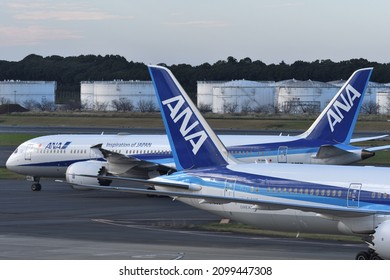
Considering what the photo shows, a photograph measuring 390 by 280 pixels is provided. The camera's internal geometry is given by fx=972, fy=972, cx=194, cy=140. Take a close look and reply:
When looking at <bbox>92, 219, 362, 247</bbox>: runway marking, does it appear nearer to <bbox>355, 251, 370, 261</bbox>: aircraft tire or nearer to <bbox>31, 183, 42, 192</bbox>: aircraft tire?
<bbox>355, 251, 370, 261</bbox>: aircraft tire

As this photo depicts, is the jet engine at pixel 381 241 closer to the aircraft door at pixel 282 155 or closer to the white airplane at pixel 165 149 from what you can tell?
the white airplane at pixel 165 149

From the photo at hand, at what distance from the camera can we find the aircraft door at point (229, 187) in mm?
38625

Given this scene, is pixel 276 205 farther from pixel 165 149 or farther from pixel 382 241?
pixel 165 149

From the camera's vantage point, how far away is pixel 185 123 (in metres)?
40.2

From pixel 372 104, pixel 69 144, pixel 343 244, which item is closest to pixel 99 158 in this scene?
pixel 69 144

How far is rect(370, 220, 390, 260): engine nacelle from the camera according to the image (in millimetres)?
32625

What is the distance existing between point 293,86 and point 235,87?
12.0m

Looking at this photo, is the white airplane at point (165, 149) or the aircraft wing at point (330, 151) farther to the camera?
the aircraft wing at point (330, 151)

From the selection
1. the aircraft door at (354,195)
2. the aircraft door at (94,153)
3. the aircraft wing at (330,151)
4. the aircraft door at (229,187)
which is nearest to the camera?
the aircraft door at (354,195)

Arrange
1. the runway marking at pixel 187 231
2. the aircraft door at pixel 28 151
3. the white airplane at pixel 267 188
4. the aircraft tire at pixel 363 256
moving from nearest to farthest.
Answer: the aircraft tire at pixel 363 256, the white airplane at pixel 267 188, the runway marking at pixel 187 231, the aircraft door at pixel 28 151

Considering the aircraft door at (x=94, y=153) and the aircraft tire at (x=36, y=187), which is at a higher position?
the aircraft door at (x=94, y=153)

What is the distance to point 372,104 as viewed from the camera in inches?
7436

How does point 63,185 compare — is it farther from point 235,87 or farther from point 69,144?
point 235,87

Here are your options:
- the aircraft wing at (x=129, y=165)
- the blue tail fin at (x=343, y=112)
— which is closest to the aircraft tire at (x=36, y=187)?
the aircraft wing at (x=129, y=165)
